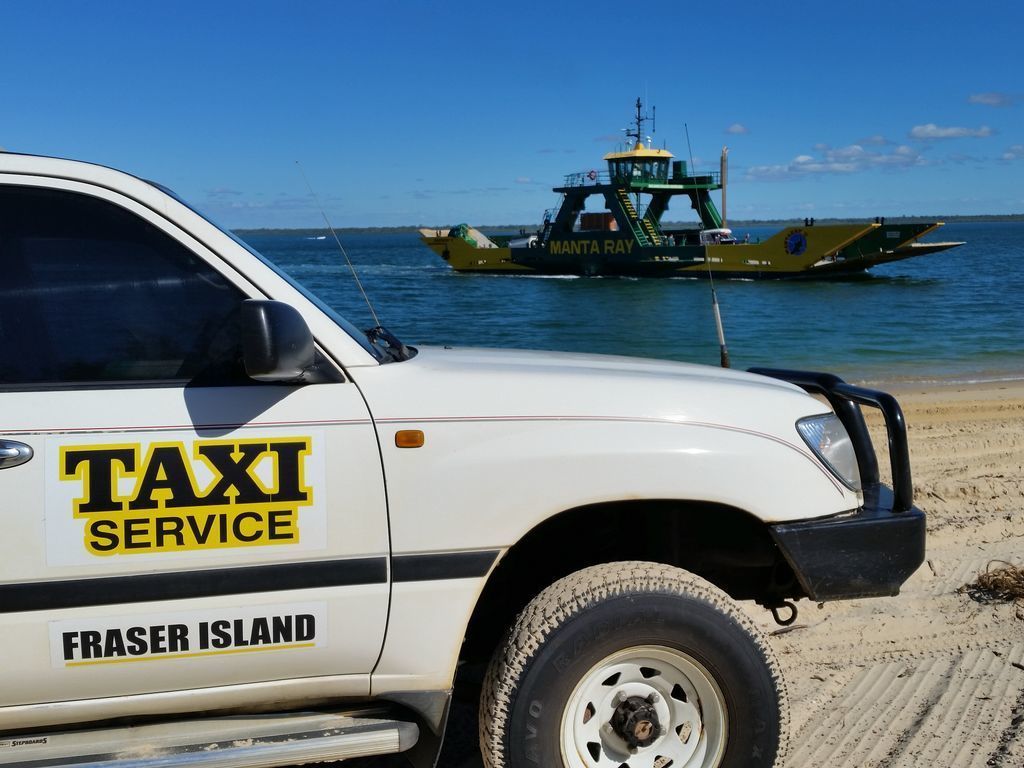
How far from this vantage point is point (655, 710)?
2451 millimetres

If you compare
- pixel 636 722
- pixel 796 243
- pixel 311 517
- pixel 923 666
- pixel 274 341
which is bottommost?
pixel 923 666

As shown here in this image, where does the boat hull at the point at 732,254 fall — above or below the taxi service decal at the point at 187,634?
above

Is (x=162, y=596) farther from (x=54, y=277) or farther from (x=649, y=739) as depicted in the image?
(x=649, y=739)

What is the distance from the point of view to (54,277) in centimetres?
228

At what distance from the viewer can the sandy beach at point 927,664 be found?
3.06 metres

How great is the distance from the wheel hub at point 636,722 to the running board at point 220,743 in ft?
1.72

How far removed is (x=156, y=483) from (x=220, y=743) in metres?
0.64

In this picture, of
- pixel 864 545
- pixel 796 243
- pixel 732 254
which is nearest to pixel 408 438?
pixel 864 545

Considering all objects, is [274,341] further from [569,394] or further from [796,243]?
[796,243]

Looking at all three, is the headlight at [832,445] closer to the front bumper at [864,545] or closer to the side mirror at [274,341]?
the front bumper at [864,545]

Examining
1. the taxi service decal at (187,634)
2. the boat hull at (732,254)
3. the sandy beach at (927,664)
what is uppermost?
the boat hull at (732,254)

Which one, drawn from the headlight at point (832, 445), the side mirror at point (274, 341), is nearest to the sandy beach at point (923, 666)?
the headlight at point (832, 445)

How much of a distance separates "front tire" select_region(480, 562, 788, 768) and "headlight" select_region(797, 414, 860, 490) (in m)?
0.48

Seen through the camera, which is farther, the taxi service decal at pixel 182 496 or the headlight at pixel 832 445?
the headlight at pixel 832 445
